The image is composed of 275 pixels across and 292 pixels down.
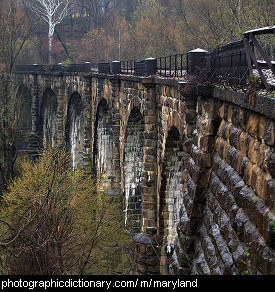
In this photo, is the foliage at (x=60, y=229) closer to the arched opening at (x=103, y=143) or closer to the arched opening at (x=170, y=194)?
the arched opening at (x=170, y=194)

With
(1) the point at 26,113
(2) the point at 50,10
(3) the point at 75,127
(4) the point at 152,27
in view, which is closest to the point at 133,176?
(3) the point at 75,127

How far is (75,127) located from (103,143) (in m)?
8.35

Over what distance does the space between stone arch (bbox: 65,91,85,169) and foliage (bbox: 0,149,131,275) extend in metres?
12.1

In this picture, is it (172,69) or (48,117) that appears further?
(48,117)

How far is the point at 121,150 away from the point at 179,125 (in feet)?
30.4

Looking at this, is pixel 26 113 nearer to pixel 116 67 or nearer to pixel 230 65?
pixel 116 67

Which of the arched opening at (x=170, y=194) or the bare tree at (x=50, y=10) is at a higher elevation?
the bare tree at (x=50, y=10)

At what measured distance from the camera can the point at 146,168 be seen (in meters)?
16.8

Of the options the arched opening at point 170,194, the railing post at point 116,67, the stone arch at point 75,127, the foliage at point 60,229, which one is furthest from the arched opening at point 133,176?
the stone arch at point 75,127

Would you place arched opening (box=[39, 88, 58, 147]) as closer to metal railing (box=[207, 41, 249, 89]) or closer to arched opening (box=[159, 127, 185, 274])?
arched opening (box=[159, 127, 185, 274])

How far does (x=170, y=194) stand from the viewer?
1628 centimetres

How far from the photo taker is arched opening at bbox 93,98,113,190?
90.5ft

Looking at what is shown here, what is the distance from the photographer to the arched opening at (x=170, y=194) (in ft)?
50.2

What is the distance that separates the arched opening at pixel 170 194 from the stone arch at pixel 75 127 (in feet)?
61.8
